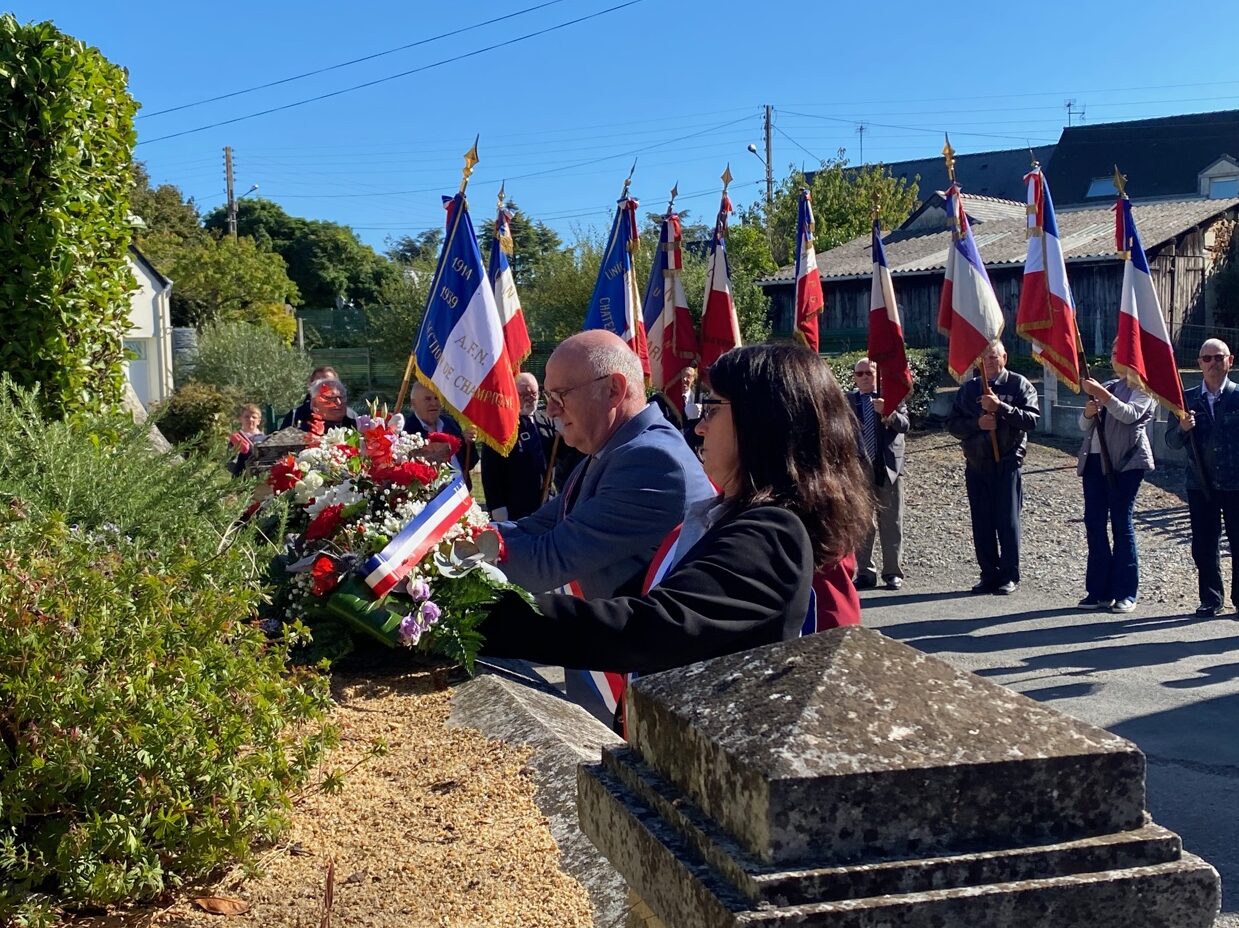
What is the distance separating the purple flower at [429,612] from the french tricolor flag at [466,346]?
5236 mm

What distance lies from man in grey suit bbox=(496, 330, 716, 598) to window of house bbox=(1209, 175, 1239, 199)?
57877 mm

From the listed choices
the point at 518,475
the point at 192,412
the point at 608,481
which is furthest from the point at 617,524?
the point at 192,412

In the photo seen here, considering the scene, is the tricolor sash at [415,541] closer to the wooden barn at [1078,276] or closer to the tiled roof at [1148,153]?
the wooden barn at [1078,276]

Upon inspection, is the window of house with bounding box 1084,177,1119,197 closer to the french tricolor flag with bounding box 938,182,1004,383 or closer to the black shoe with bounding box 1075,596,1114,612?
the french tricolor flag with bounding box 938,182,1004,383

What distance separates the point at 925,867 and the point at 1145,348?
32.2 feet

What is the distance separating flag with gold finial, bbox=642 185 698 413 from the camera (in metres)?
13.1

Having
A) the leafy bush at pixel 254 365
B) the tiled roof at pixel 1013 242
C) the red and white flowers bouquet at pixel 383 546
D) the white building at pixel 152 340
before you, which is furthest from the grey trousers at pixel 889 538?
the white building at pixel 152 340

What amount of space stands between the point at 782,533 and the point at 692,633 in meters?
0.31

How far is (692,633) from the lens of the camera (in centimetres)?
225

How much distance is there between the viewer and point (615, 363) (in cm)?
388

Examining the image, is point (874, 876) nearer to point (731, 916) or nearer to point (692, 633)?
point (731, 916)

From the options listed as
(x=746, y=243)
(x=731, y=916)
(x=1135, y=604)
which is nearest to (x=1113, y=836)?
(x=731, y=916)

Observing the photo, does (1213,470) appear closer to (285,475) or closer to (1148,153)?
(285,475)

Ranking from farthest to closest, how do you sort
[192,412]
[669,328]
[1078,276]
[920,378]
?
[1078,276]
[192,412]
[920,378]
[669,328]
